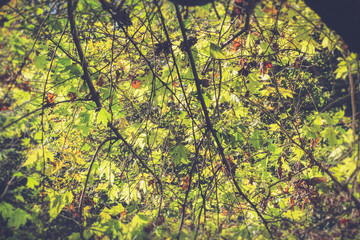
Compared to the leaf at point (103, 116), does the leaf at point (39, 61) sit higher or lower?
higher

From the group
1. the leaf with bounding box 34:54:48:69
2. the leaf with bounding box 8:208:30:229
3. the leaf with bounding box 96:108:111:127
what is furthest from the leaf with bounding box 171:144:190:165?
the leaf with bounding box 34:54:48:69

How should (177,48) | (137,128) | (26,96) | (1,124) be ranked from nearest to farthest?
1. (1,124)
2. (26,96)
3. (177,48)
4. (137,128)

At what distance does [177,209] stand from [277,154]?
4.62ft

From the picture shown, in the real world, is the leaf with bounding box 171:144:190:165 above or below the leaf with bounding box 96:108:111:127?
below

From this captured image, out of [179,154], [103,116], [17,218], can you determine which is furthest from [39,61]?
[179,154]

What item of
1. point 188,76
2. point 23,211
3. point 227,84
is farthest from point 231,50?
point 23,211

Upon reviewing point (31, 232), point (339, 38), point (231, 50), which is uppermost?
point (231, 50)

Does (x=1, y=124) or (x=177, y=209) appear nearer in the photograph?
(x=1, y=124)

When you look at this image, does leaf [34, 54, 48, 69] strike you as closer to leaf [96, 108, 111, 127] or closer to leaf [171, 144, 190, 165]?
leaf [96, 108, 111, 127]

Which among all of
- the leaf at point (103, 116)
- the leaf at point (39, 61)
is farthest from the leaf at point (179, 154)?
the leaf at point (39, 61)

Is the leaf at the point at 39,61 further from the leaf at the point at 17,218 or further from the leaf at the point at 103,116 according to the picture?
the leaf at the point at 17,218

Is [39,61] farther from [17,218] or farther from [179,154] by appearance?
[179,154]

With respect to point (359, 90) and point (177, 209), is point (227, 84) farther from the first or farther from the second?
point (177, 209)

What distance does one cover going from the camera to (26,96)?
1779mm
